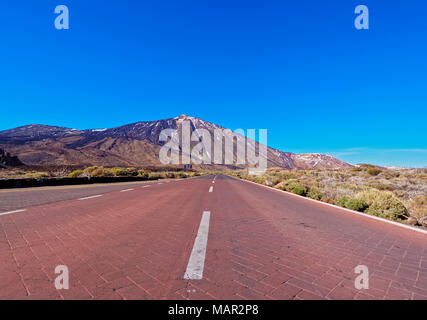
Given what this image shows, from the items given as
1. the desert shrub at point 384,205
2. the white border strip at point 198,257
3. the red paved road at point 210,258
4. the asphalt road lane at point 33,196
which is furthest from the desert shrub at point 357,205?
the asphalt road lane at point 33,196

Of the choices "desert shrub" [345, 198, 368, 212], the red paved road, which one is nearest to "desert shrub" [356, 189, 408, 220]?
"desert shrub" [345, 198, 368, 212]

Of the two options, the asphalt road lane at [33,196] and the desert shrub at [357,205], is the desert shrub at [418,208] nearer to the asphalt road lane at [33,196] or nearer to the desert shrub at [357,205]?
the desert shrub at [357,205]

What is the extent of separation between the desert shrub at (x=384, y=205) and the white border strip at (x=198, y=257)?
676cm

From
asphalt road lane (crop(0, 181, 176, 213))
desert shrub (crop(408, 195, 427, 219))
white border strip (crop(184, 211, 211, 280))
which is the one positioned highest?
white border strip (crop(184, 211, 211, 280))

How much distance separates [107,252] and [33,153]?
103365 mm

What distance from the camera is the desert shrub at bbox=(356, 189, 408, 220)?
707cm

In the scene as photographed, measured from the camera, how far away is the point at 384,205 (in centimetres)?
765

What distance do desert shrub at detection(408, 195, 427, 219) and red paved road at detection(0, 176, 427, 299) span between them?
3.14 meters

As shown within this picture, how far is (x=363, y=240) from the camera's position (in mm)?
Answer: 4258

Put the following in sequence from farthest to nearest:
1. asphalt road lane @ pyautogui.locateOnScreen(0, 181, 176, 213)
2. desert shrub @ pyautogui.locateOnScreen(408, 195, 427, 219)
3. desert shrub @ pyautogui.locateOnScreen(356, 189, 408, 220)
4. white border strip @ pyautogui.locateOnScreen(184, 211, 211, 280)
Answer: asphalt road lane @ pyautogui.locateOnScreen(0, 181, 176, 213) < desert shrub @ pyautogui.locateOnScreen(408, 195, 427, 219) < desert shrub @ pyautogui.locateOnScreen(356, 189, 408, 220) < white border strip @ pyautogui.locateOnScreen(184, 211, 211, 280)

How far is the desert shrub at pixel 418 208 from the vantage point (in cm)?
724

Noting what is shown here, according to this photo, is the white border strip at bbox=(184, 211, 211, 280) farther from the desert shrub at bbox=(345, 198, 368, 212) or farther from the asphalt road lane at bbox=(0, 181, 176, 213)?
the desert shrub at bbox=(345, 198, 368, 212)

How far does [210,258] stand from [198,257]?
18 cm
